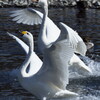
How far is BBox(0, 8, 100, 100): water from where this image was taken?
1083 cm

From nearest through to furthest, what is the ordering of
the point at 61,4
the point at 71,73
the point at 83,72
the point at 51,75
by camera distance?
the point at 51,75 → the point at 83,72 → the point at 71,73 → the point at 61,4

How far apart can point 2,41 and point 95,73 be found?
16.1 feet

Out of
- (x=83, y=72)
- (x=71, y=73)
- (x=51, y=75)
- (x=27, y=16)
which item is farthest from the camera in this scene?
(x=27, y=16)

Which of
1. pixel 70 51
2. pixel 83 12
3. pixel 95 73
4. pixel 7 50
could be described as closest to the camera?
pixel 70 51

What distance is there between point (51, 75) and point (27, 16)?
4.17 meters

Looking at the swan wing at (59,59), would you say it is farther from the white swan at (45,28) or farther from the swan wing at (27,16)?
the swan wing at (27,16)

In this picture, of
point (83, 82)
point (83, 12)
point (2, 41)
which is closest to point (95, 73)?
point (83, 82)

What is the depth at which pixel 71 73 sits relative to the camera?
12.6 m

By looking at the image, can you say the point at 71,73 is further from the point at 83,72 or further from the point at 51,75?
the point at 51,75

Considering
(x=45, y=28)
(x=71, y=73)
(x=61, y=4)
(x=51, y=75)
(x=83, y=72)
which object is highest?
(x=45, y=28)

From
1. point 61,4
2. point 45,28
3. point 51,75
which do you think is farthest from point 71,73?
point 61,4

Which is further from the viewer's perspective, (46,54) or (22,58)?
(22,58)

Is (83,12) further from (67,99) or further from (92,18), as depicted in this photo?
(67,99)

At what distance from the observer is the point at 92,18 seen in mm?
23203
